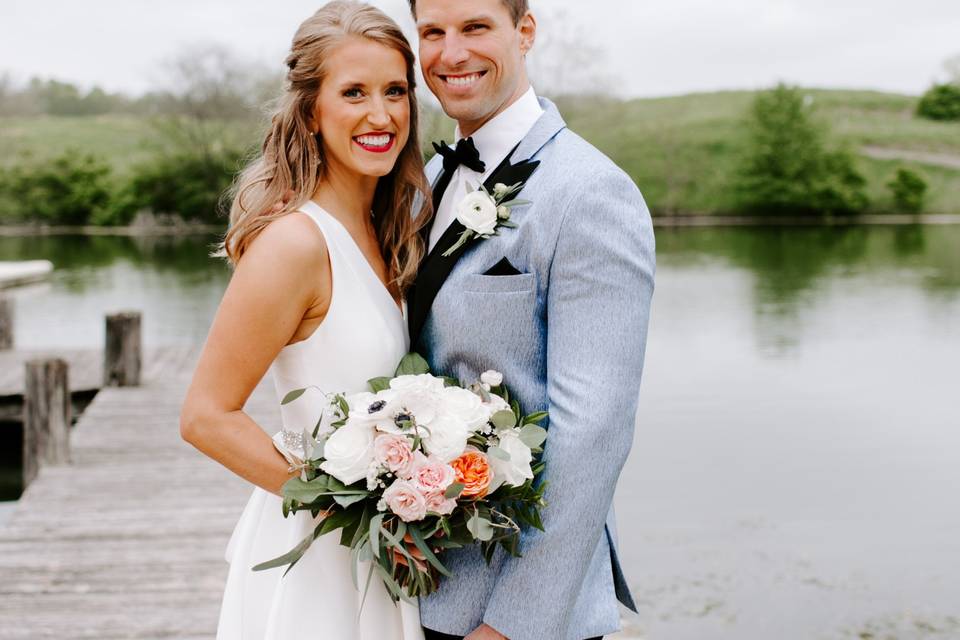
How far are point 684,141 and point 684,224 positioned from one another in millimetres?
11440

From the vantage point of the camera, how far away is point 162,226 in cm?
5128

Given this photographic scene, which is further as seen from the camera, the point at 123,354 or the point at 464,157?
the point at 123,354

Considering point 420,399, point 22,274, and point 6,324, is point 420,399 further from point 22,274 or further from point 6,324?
point 22,274

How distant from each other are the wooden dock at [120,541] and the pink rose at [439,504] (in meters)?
2.97

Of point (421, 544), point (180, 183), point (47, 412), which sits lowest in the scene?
point (180, 183)

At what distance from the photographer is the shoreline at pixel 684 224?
1940 inches

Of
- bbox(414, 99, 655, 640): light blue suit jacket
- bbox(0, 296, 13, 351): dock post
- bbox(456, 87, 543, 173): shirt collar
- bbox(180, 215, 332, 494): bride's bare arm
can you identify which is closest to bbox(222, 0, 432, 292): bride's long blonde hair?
bbox(180, 215, 332, 494): bride's bare arm

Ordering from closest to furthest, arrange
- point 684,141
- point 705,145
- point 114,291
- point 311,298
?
point 311,298, point 114,291, point 684,141, point 705,145

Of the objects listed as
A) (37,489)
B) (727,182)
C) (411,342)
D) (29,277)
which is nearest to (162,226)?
(29,277)

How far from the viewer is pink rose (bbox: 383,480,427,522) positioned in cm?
178

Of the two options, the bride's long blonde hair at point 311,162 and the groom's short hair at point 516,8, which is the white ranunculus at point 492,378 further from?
the groom's short hair at point 516,8

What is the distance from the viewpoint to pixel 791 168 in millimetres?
55844

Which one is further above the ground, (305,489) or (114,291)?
(305,489)

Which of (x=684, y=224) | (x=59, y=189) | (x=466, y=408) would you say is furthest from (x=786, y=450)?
(x=59, y=189)
